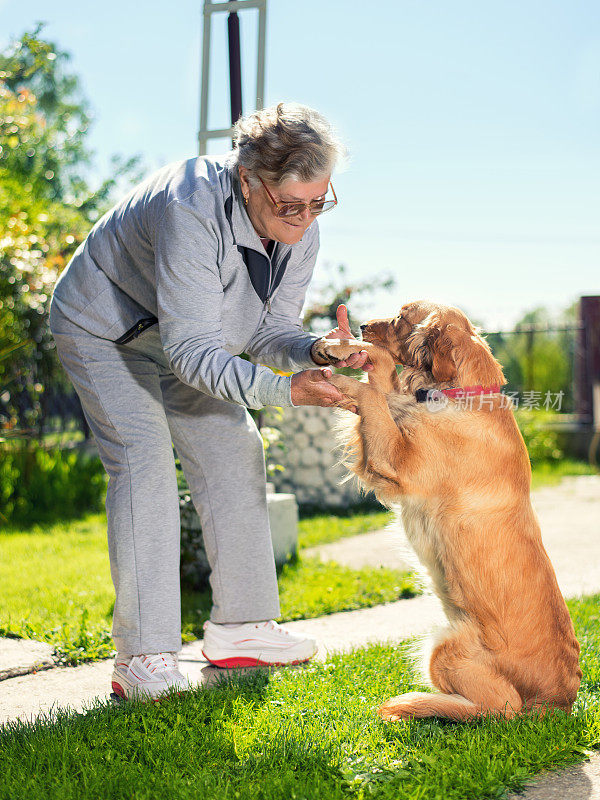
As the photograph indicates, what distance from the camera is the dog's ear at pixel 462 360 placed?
2.91 m

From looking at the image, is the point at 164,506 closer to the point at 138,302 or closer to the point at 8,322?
the point at 138,302

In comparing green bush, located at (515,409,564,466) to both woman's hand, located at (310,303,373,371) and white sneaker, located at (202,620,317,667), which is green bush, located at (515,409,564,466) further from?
woman's hand, located at (310,303,373,371)

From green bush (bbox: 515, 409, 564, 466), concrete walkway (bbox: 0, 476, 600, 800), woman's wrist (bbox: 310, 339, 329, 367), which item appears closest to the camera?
concrete walkway (bbox: 0, 476, 600, 800)

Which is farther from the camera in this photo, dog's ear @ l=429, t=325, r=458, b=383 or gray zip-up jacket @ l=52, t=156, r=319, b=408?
dog's ear @ l=429, t=325, r=458, b=383

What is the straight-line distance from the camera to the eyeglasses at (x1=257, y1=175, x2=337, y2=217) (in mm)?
2703

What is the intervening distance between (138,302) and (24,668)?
1.69 m

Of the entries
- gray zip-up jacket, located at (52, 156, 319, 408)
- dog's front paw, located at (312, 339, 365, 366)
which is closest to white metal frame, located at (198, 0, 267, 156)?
gray zip-up jacket, located at (52, 156, 319, 408)

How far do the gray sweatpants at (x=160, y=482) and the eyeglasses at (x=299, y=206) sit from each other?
0.72 metres

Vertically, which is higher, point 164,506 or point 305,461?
point 164,506

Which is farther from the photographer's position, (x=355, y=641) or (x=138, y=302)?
(x=355, y=641)

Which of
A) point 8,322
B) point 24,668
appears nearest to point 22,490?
point 8,322

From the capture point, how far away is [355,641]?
377cm

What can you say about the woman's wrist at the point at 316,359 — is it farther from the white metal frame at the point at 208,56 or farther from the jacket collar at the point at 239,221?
the white metal frame at the point at 208,56

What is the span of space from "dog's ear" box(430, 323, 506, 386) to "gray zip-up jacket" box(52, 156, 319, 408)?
0.56 m
